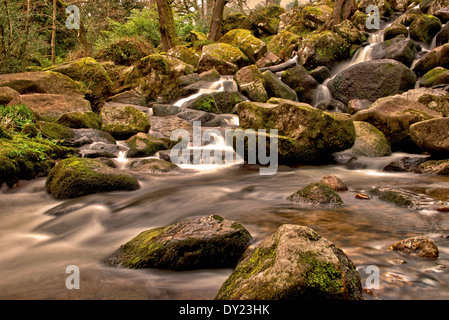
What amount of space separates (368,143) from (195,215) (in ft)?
17.2

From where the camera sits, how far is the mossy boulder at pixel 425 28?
595 inches

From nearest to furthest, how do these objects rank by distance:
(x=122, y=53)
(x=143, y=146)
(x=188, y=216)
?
(x=188, y=216)
(x=143, y=146)
(x=122, y=53)

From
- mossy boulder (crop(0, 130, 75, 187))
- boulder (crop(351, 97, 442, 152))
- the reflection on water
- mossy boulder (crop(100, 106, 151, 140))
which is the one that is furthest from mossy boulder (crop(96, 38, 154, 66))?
boulder (crop(351, 97, 442, 152))

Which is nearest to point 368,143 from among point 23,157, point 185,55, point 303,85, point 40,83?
point 303,85

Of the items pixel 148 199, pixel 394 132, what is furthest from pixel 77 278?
pixel 394 132

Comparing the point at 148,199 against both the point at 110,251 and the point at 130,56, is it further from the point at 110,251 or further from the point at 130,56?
the point at 130,56

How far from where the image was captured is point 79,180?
16.3 ft

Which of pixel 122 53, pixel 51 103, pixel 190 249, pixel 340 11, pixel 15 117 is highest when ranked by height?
pixel 340 11

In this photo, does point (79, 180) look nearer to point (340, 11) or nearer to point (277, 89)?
Result: point (277, 89)

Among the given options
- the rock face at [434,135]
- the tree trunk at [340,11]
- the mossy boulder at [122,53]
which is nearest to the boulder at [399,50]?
the tree trunk at [340,11]

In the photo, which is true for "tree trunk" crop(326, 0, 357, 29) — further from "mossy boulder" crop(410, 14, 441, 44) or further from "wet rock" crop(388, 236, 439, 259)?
"wet rock" crop(388, 236, 439, 259)

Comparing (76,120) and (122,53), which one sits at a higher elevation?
(122,53)

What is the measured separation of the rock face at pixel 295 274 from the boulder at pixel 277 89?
433 inches

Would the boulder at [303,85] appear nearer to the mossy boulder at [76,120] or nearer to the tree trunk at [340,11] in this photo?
the tree trunk at [340,11]
